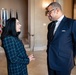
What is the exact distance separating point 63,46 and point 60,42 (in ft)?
0.21

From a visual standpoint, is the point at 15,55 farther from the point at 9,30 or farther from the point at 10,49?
the point at 9,30

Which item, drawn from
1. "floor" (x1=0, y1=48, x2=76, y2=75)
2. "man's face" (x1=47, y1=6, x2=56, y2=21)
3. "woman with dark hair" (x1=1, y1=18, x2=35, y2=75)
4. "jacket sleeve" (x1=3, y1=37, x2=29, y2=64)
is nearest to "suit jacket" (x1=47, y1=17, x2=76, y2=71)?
"man's face" (x1=47, y1=6, x2=56, y2=21)

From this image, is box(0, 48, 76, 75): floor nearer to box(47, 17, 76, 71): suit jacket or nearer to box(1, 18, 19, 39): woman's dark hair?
box(47, 17, 76, 71): suit jacket

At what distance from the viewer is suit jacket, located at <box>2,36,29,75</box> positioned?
224cm

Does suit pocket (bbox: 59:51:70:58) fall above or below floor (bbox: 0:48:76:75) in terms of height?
above

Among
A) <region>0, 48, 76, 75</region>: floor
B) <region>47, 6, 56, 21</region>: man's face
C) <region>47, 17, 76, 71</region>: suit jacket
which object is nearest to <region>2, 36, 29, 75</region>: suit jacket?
<region>47, 17, 76, 71</region>: suit jacket

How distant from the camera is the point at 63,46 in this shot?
2.25 meters

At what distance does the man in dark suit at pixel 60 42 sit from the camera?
2.24 m

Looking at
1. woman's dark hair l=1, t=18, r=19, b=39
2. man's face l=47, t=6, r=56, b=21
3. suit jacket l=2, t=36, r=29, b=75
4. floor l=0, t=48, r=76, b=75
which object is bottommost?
floor l=0, t=48, r=76, b=75

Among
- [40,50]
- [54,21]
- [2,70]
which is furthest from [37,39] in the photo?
[54,21]

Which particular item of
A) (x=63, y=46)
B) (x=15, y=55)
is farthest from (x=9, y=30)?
(x=63, y=46)

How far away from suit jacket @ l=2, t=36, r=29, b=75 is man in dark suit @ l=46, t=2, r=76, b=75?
0.37 metres

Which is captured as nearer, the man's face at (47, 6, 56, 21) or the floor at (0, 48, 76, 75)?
the man's face at (47, 6, 56, 21)

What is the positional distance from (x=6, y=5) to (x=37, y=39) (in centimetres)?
341
